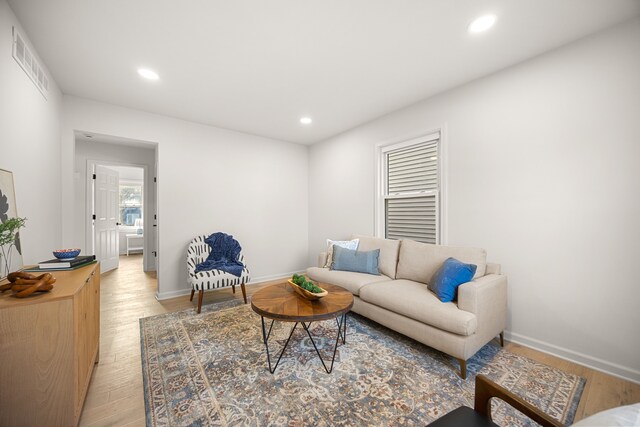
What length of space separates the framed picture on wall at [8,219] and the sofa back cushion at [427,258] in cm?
321

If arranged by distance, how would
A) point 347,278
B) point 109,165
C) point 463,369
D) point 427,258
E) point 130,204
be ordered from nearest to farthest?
point 463,369 → point 427,258 → point 347,278 → point 109,165 → point 130,204

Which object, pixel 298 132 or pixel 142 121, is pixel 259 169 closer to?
pixel 298 132

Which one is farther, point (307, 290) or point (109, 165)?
point (109, 165)

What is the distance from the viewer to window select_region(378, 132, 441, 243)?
3.18 metres

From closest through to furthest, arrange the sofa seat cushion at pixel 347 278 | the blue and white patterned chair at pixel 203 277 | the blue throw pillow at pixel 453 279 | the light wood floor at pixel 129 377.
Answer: the light wood floor at pixel 129 377
the blue throw pillow at pixel 453 279
the sofa seat cushion at pixel 347 278
the blue and white patterned chair at pixel 203 277

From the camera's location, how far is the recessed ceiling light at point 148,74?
2.57 meters

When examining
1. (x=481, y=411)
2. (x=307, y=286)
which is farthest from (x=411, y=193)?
(x=481, y=411)

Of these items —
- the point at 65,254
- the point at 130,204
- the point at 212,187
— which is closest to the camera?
the point at 65,254

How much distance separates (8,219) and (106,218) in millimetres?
4166

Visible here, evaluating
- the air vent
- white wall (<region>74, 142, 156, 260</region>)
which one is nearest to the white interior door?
white wall (<region>74, 142, 156, 260</region>)

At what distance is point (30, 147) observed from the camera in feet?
7.25

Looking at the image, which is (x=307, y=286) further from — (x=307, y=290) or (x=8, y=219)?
(x=8, y=219)

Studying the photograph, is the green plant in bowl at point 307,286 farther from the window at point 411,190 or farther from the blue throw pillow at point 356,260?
the window at point 411,190

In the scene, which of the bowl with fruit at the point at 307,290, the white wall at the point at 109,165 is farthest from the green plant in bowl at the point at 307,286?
the white wall at the point at 109,165
